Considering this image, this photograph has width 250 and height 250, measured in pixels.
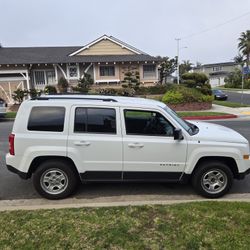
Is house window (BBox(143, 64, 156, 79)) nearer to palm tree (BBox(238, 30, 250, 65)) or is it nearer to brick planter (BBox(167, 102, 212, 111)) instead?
brick planter (BBox(167, 102, 212, 111))

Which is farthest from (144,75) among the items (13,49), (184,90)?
(13,49)

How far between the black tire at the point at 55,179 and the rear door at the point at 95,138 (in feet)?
0.72

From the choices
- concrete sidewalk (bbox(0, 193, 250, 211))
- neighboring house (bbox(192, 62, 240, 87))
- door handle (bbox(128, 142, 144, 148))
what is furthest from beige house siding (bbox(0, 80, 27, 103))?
neighboring house (bbox(192, 62, 240, 87))

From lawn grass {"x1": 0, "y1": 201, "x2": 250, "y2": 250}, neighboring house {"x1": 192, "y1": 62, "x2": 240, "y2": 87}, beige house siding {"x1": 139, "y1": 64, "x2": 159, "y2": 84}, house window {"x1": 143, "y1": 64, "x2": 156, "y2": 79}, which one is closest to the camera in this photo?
lawn grass {"x1": 0, "y1": 201, "x2": 250, "y2": 250}

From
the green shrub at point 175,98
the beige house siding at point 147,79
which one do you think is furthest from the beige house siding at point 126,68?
the green shrub at point 175,98

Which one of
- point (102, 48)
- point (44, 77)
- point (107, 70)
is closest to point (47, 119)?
point (107, 70)

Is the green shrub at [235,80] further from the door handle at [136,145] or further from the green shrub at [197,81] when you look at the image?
the door handle at [136,145]

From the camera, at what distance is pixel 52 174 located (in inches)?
191

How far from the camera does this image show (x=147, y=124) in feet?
16.0

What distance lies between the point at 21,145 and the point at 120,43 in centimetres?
2712

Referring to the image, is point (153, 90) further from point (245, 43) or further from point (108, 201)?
point (245, 43)

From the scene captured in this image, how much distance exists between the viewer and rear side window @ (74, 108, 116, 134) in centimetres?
476

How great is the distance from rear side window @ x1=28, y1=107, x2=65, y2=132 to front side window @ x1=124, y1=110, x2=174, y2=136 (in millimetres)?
1100

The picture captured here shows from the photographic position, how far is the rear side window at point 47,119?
15.6 ft
